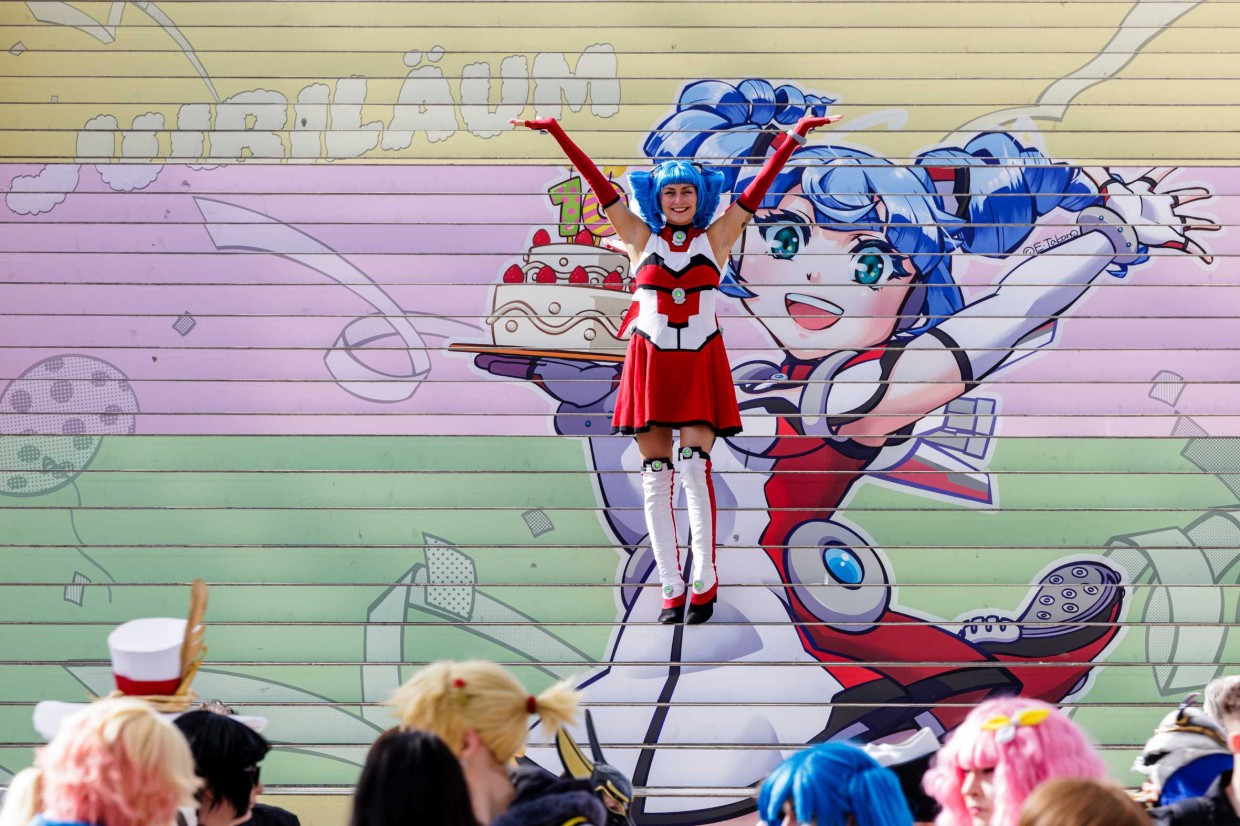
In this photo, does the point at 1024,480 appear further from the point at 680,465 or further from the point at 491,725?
the point at 491,725

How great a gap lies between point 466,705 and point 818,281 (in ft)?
16.6

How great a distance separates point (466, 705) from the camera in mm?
2990

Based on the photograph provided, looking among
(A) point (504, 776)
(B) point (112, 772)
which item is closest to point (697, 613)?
(A) point (504, 776)

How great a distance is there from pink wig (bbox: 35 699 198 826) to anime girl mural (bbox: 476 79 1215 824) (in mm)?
3219

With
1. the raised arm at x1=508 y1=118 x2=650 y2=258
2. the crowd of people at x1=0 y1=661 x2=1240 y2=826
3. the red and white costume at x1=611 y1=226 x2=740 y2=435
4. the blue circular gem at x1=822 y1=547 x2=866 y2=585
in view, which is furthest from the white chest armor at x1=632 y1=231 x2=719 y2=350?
the crowd of people at x1=0 y1=661 x2=1240 y2=826

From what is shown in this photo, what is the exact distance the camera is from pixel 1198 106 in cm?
822

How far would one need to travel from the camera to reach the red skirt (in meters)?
5.80

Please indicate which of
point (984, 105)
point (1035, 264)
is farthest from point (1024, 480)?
point (984, 105)

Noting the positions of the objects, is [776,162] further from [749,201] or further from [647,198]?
[647,198]

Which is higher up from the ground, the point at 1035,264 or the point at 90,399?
the point at 1035,264

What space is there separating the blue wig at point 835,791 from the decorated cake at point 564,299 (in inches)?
181

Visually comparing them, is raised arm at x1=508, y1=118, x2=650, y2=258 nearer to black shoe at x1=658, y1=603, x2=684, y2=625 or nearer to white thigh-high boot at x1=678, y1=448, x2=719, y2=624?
white thigh-high boot at x1=678, y1=448, x2=719, y2=624

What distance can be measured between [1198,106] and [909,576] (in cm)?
388

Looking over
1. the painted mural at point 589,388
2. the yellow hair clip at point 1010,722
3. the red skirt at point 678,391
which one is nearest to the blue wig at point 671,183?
the red skirt at point 678,391
